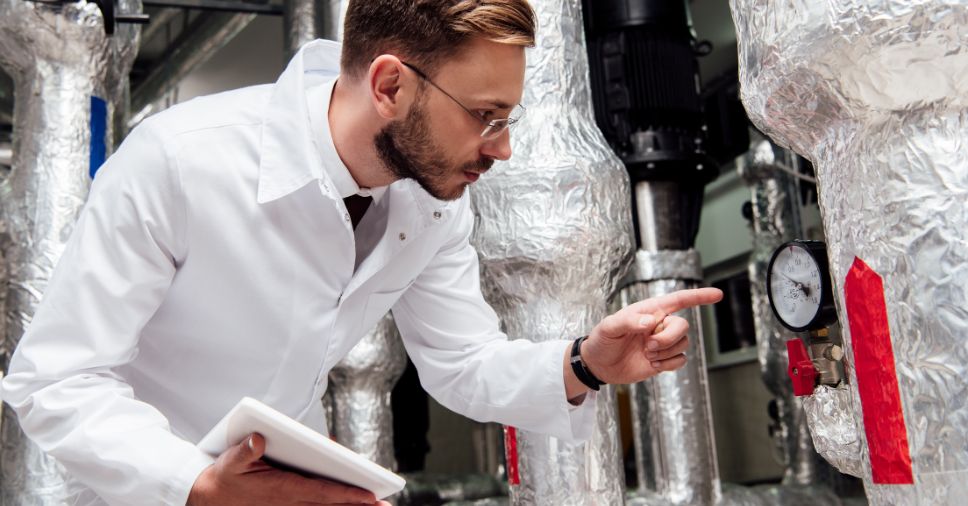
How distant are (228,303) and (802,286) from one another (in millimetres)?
628

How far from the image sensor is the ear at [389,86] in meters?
1.04

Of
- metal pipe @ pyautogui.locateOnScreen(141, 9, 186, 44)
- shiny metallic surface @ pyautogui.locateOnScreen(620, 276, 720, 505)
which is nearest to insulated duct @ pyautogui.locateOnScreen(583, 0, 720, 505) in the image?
shiny metallic surface @ pyautogui.locateOnScreen(620, 276, 720, 505)

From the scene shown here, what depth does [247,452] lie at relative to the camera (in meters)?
0.80

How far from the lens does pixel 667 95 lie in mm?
1944

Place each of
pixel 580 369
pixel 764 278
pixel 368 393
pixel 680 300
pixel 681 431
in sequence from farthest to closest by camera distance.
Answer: pixel 764 278
pixel 368 393
pixel 681 431
pixel 580 369
pixel 680 300

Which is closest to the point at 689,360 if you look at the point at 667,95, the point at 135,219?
the point at 667,95

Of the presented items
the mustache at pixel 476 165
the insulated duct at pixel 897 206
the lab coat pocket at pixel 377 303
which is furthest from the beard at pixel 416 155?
the insulated duct at pixel 897 206

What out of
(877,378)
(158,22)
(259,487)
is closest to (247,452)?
(259,487)

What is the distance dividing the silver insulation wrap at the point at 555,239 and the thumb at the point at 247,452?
0.77 m

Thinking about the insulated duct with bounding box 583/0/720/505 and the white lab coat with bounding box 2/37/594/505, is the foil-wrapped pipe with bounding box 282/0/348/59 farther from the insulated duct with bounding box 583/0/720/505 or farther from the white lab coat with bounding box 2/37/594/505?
the white lab coat with bounding box 2/37/594/505

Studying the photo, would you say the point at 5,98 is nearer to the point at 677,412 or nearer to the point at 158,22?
the point at 158,22

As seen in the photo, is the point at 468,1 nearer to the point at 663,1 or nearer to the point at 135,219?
the point at 135,219

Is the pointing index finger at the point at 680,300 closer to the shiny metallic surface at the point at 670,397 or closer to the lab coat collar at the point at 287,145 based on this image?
the lab coat collar at the point at 287,145

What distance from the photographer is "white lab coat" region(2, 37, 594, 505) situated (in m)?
0.90
